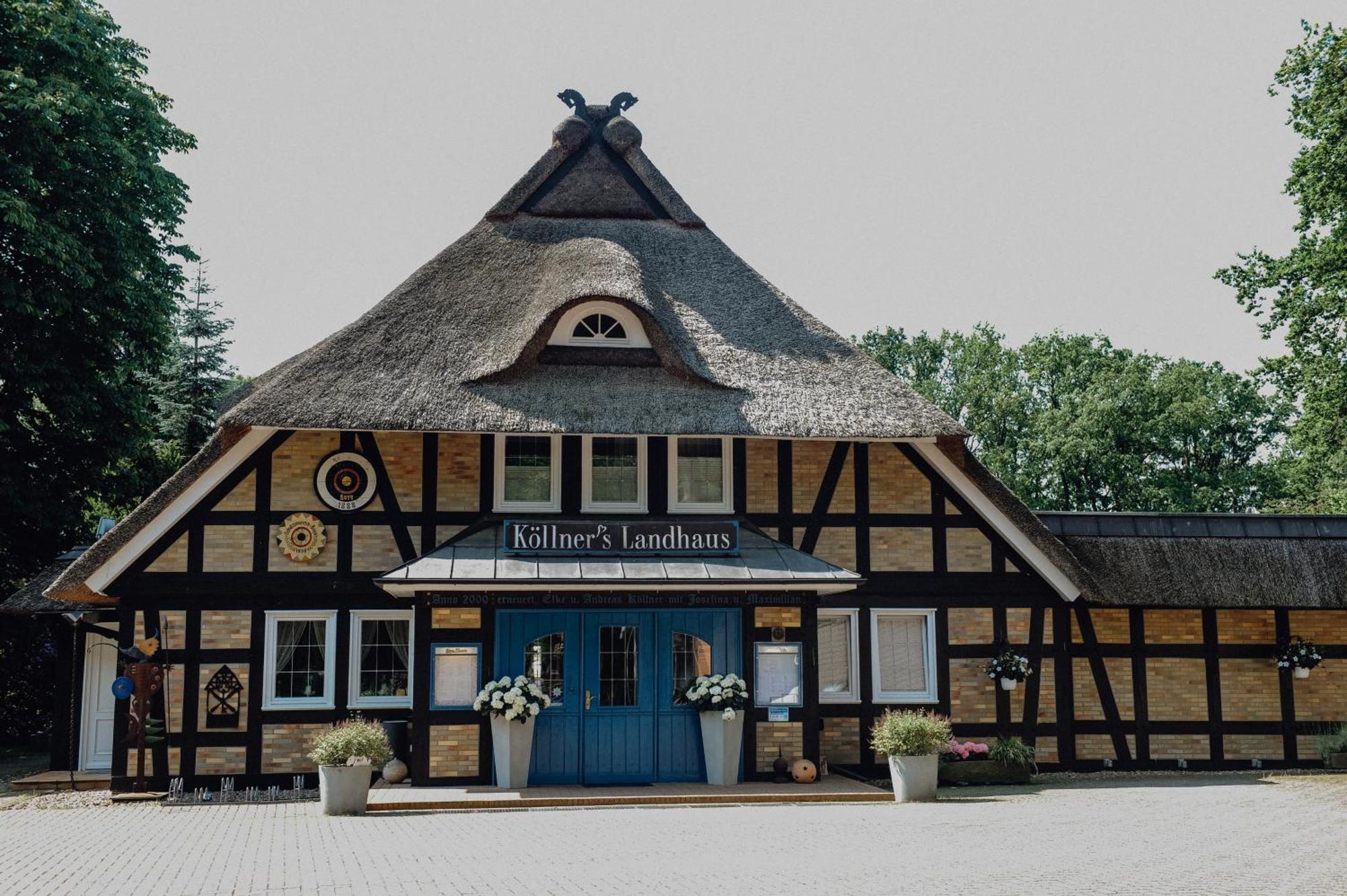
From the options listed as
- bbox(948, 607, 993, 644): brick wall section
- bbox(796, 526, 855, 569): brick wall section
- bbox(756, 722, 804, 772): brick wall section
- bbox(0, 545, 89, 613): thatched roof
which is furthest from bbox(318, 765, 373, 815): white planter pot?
bbox(948, 607, 993, 644): brick wall section

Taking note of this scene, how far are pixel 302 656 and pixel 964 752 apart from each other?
8649 mm

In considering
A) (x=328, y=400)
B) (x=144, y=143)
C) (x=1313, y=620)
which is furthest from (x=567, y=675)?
(x=144, y=143)

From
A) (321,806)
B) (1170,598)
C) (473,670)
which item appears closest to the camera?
(321,806)

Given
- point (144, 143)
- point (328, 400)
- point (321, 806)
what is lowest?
point (321, 806)

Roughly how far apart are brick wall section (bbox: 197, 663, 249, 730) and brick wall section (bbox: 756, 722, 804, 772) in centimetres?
647

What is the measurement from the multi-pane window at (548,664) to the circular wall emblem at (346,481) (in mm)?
2979

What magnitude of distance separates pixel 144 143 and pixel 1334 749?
20.7 metres

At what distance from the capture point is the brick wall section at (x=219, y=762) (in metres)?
16.0

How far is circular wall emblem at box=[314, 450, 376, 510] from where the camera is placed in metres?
16.7

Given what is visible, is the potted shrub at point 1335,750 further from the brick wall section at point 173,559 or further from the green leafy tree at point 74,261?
the green leafy tree at point 74,261

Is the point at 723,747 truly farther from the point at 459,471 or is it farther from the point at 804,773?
the point at 459,471

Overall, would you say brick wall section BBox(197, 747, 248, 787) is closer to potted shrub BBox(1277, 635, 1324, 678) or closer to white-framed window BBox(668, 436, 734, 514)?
white-framed window BBox(668, 436, 734, 514)

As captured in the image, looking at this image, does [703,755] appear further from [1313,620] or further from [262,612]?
[1313,620]

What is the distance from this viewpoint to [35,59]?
795 inches
